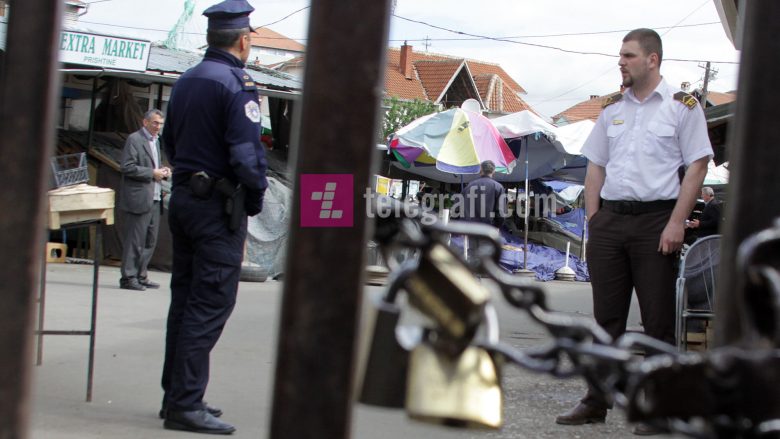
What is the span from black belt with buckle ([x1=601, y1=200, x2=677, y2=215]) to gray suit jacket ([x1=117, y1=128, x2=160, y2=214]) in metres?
6.58

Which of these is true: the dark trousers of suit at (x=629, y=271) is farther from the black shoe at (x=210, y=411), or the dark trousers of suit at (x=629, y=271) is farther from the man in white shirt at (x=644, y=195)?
the black shoe at (x=210, y=411)

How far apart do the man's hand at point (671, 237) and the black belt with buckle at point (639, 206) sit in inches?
5.8

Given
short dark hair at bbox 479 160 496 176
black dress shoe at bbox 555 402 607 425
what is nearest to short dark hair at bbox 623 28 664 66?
Answer: black dress shoe at bbox 555 402 607 425

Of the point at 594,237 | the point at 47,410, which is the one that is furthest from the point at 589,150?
the point at 47,410

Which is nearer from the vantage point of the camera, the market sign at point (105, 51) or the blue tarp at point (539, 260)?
the market sign at point (105, 51)

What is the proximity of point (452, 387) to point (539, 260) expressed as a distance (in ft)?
55.8

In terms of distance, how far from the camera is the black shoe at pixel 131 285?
34.2 ft

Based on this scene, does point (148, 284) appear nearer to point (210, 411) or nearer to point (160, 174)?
point (160, 174)

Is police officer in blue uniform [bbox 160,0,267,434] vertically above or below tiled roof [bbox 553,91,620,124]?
below

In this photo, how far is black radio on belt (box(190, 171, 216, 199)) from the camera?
4555 mm

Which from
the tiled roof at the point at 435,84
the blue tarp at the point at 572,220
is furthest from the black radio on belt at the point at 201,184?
the tiled roof at the point at 435,84

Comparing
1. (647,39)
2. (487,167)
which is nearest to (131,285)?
(487,167)

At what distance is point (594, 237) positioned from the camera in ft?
16.6

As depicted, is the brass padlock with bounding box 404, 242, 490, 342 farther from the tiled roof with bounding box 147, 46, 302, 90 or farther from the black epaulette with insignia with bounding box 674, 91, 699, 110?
the tiled roof with bounding box 147, 46, 302, 90
